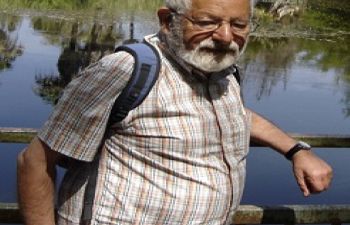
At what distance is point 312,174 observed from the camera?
77.6 inches

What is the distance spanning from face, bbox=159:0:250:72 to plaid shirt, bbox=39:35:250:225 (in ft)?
0.16

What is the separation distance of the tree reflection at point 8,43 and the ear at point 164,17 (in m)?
10.7

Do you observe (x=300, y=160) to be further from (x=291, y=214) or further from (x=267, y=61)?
(x=267, y=61)

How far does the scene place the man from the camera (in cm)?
169

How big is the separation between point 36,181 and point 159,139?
0.33m

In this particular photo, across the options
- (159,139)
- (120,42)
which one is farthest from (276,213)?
(120,42)

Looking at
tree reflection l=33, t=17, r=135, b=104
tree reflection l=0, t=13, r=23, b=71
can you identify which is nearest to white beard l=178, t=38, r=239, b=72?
tree reflection l=33, t=17, r=135, b=104

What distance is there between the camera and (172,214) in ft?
5.72

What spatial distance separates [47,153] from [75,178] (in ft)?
0.38

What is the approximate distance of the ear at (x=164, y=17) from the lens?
5.90ft

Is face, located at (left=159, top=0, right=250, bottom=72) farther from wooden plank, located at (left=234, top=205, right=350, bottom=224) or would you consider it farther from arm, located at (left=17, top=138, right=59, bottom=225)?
wooden plank, located at (left=234, top=205, right=350, bottom=224)

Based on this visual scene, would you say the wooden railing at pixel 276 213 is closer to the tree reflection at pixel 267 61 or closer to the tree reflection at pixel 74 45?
the tree reflection at pixel 74 45

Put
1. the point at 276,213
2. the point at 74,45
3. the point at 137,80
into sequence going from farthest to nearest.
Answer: the point at 74,45, the point at 276,213, the point at 137,80

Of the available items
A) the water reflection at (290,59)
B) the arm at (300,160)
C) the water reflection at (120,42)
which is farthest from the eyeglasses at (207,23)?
the water reflection at (290,59)
